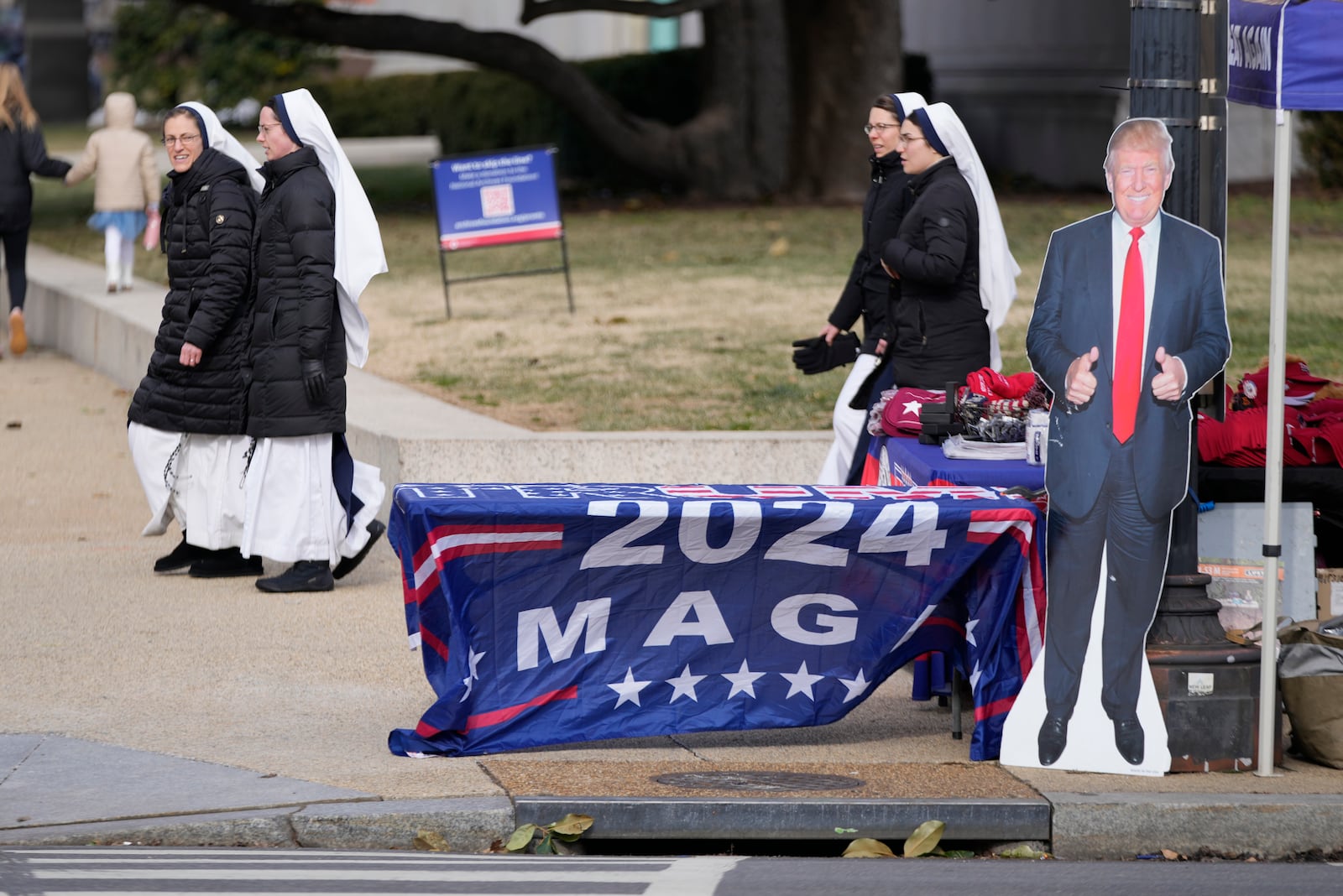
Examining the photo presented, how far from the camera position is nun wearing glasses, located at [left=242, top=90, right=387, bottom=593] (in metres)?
7.82

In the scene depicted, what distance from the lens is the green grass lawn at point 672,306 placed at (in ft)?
37.7

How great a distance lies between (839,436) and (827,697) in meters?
1.86

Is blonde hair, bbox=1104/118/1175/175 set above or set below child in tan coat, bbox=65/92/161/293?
above

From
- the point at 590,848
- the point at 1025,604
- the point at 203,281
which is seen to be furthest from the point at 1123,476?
the point at 203,281

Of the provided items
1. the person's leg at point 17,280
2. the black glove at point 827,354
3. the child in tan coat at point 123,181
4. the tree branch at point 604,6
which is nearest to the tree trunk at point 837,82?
the tree branch at point 604,6

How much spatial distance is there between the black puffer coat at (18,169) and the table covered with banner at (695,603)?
31.2 ft

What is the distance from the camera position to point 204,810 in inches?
210

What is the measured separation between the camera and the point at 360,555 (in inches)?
329

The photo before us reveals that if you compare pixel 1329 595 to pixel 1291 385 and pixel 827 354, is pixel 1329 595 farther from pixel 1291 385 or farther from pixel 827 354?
pixel 827 354

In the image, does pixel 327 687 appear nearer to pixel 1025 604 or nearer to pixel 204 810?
pixel 204 810

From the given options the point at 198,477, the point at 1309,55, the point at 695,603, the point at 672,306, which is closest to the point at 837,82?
the point at 672,306

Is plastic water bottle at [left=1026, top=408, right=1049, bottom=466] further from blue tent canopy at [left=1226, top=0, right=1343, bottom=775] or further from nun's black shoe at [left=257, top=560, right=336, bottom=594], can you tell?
nun's black shoe at [left=257, top=560, right=336, bottom=594]

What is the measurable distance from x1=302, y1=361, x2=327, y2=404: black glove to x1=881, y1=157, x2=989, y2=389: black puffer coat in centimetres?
234

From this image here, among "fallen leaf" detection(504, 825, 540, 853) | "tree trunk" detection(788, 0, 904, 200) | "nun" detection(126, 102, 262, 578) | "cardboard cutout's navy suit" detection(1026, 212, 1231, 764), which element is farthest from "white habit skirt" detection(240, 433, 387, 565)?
"tree trunk" detection(788, 0, 904, 200)
